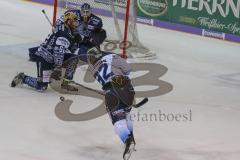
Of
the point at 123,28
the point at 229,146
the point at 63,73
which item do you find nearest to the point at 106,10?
the point at 123,28

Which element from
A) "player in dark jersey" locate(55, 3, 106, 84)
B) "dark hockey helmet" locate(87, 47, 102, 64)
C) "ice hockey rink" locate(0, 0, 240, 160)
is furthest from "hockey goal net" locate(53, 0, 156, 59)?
"dark hockey helmet" locate(87, 47, 102, 64)

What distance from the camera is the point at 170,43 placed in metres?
14.1

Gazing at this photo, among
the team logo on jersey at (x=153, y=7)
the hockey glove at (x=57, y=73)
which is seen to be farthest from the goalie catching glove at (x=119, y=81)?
the team logo on jersey at (x=153, y=7)

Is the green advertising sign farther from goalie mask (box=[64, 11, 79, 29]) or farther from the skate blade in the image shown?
the skate blade

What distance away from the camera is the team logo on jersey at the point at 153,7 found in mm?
15453

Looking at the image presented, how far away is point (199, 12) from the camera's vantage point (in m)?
14.8

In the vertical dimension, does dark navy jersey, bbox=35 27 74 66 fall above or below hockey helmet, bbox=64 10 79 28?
below

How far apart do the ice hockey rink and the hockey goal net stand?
1.81ft

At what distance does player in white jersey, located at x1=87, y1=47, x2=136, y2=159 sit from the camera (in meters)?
6.71

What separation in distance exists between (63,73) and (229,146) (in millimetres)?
3177

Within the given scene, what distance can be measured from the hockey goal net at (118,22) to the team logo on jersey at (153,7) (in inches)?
116

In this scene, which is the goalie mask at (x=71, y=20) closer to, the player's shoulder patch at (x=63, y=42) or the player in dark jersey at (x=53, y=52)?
the player in dark jersey at (x=53, y=52)

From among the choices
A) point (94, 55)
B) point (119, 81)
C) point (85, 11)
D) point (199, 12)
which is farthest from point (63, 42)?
point (199, 12)

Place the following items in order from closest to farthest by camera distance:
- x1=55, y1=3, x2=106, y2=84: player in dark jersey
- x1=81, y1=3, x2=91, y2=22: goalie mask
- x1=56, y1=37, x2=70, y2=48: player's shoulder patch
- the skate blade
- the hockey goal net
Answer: the skate blade, x1=56, y1=37, x2=70, y2=48: player's shoulder patch, x1=55, y1=3, x2=106, y2=84: player in dark jersey, x1=81, y1=3, x2=91, y2=22: goalie mask, the hockey goal net
